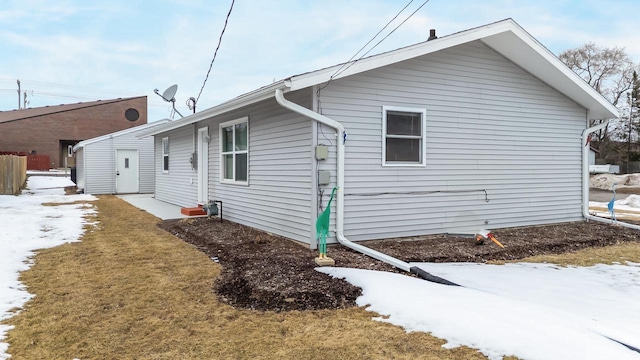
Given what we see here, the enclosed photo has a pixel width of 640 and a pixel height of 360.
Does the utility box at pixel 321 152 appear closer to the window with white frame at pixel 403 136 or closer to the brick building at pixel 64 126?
the window with white frame at pixel 403 136

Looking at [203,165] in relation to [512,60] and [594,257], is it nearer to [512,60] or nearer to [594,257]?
[512,60]

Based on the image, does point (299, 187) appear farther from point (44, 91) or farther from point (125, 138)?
point (44, 91)

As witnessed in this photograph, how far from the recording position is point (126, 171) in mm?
18562

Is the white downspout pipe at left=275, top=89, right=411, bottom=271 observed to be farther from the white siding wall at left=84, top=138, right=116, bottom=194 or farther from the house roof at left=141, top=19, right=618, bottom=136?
the white siding wall at left=84, top=138, right=116, bottom=194

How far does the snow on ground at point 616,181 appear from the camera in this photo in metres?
27.2

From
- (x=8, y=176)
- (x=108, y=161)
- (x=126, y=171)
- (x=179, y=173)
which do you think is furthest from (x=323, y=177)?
(x=8, y=176)

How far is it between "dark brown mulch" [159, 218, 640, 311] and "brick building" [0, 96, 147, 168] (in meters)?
32.5

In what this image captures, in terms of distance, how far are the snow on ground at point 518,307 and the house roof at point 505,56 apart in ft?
9.18

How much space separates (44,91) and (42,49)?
184 ft

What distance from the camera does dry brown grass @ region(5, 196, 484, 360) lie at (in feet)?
9.87

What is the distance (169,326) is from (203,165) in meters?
7.63

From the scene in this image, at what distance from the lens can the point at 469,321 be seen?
3.35 m

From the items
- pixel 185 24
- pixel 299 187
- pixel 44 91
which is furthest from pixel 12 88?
pixel 299 187

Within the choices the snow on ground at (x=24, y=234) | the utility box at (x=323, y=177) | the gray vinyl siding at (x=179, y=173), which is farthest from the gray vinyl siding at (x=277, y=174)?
the snow on ground at (x=24, y=234)
